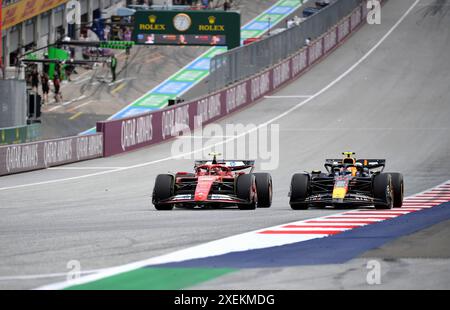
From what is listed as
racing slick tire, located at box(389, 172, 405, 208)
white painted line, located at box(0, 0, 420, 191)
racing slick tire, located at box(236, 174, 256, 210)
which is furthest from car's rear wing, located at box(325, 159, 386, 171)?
white painted line, located at box(0, 0, 420, 191)

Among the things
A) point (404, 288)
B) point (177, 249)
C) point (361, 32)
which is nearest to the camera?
point (404, 288)

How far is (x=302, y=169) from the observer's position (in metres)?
30.2

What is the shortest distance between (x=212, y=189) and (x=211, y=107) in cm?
2598

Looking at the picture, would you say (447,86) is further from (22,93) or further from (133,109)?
(22,93)

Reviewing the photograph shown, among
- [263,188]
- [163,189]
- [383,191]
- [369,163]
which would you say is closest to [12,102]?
[163,189]

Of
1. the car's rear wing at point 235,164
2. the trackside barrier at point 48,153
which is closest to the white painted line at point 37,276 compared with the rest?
the car's rear wing at point 235,164

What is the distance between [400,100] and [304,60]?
33.9 feet

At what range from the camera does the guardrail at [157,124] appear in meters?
31.6

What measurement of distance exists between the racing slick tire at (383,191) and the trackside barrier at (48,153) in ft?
46.2

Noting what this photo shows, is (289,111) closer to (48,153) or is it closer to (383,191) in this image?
(48,153)

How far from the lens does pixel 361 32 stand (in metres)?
63.8

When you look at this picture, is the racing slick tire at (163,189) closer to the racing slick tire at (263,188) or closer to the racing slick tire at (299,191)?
the racing slick tire at (263,188)
